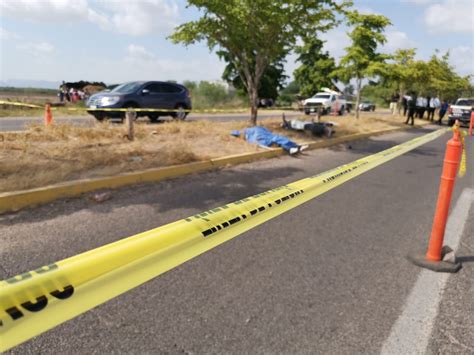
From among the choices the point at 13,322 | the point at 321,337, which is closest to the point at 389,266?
the point at 321,337

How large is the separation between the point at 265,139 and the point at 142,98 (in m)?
6.67

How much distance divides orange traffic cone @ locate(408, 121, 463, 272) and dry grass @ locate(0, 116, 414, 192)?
448cm

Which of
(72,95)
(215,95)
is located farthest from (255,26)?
(215,95)

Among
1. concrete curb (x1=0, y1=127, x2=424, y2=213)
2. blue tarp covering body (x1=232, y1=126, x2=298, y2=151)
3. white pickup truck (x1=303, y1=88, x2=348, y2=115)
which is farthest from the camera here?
white pickup truck (x1=303, y1=88, x2=348, y2=115)

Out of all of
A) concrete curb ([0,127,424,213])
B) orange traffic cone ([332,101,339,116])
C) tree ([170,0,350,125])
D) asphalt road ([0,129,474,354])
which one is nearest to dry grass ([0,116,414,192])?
concrete curb ([0,127,424,213])

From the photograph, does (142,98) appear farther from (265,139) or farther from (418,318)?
(418,318)

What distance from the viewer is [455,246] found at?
346 centimetres

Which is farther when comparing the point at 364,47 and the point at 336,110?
the point at 336,110

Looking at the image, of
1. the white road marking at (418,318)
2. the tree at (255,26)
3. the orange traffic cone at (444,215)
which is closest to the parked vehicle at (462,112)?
the tree at (255,26)

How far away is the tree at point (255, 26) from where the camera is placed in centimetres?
932

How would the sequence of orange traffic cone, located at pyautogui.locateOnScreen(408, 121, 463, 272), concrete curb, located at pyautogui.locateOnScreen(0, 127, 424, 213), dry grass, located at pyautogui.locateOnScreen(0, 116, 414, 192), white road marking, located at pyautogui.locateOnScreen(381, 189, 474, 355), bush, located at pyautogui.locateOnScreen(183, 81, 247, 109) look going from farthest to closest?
bush, located at pyautogui.locateOnScreen(183, 81, 247, 109), dry grass, located at pyautogui.locateOnScreen(0, 116, 414, 192), concrete curb, located at pyautogui.locateOnScreen(0, 127, 424, 213), orange traffic cone, located at pyautogui.locateOnScreen(408, 121, 463, 272), white road marking, located at pyautogui.locateOnScreen(381, 189, 474, 355)

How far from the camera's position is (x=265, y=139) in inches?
355

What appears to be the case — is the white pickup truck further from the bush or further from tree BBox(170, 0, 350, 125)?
tree BBox(170, 0, 350, 125)

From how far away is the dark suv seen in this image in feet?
41.0
